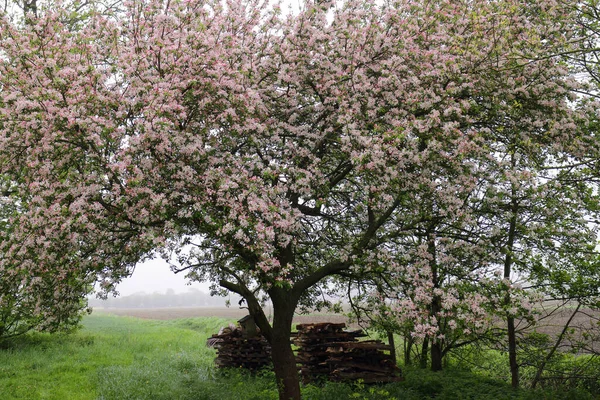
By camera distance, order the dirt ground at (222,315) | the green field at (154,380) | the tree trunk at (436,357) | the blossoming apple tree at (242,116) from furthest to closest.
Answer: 1. the dirt ground at (222,315)
2. the tree trunk at (436,357)
3. the green field at (154,380)
4. the blossoming apple tree at (242,116)

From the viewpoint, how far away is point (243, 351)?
835 inches

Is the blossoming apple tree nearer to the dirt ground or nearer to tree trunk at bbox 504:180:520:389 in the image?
tree trunk at bbox 504:180:520:389

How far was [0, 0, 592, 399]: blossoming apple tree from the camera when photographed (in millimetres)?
9883

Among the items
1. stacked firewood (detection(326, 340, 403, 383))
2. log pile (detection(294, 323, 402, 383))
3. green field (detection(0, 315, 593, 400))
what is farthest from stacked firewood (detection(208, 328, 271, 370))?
stacked firewood (detection(326, 340, 403, 383))

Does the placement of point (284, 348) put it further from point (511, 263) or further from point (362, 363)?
point (511, 263)

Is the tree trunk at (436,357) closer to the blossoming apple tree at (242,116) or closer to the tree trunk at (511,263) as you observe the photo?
the tree trunk at (511,263)

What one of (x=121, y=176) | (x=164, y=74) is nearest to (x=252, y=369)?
(x=121, y=176)

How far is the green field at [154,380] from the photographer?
1471cm

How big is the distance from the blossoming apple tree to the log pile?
170 inches

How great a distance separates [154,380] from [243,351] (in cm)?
490

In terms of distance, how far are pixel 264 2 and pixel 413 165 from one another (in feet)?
20.3

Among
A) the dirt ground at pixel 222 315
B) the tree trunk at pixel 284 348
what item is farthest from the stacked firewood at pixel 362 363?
the dirt ground at pixel 222 315

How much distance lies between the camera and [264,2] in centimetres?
1260

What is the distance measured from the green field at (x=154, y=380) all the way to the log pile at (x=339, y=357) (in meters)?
0.67
